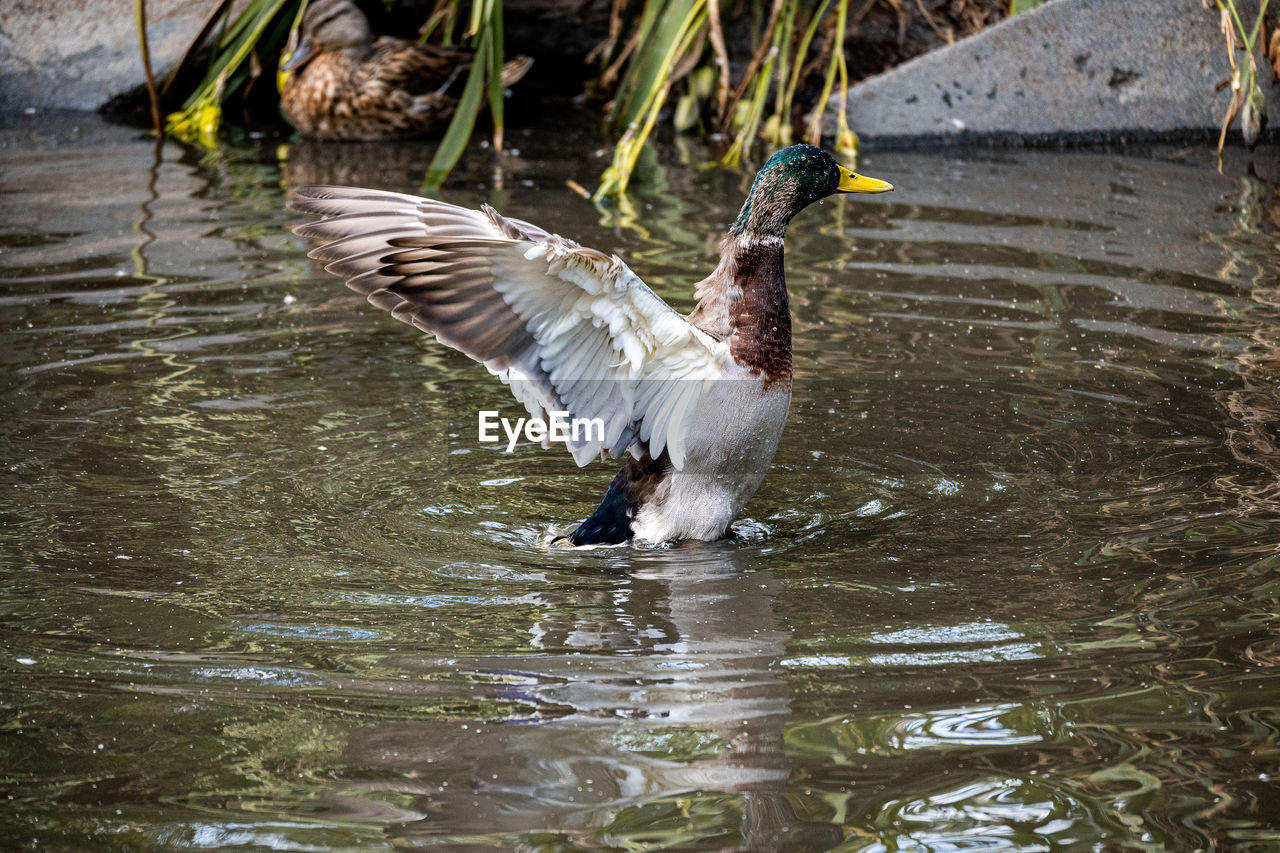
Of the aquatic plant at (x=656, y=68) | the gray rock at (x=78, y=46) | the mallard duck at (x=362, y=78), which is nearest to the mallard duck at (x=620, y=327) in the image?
the aquatic plant at (x=656, y=68)

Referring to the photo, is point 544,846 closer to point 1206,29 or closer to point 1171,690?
point 1171,690

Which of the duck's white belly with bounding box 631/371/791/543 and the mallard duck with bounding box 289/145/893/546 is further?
the duck's white belly with bounding box 631/371/791/543

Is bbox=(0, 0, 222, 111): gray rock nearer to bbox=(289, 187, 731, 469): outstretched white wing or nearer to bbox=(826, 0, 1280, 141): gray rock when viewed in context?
bbox=(826, 0, 1280, 141): gray rock

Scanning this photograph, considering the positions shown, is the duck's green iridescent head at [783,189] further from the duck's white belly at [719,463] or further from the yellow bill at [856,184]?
the duck's white belly at [719,463]

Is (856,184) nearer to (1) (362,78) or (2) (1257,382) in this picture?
(2) (1257,382)

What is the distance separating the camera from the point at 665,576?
407 centimetres

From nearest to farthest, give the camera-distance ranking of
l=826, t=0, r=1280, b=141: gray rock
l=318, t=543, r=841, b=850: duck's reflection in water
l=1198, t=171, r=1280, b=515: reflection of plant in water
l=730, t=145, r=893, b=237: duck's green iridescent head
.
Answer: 1. l=318, t=543, r=841, b=850: duck's reflection in water
2. l=730, t=145, r=893, b=237: duck's green iridescent head
3. l=1198, t=171, r=1280, b=515: reflection of plant in water
4. l=826, t=0, r=1280, b=141: gray rock

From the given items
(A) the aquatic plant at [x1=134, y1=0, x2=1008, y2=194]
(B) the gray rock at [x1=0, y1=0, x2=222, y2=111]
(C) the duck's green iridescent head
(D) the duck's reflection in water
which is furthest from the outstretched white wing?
(B) the gray rock at [x1=0, y1=0, x2=222, y2=111]

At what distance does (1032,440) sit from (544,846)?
2.78 metres

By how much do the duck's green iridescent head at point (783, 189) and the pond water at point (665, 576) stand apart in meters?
0.91

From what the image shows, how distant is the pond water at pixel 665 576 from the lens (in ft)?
9.25

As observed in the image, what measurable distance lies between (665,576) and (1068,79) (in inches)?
242

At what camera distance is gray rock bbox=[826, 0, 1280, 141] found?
8.86 m

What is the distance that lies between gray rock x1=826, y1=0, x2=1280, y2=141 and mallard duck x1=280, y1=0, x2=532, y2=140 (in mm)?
2592
